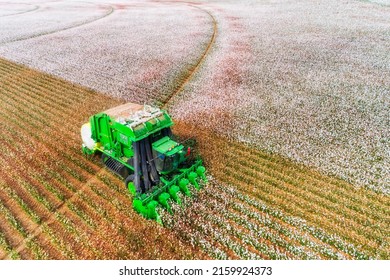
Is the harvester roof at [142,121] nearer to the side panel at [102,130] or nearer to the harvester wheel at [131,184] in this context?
the side panel at [102,130]

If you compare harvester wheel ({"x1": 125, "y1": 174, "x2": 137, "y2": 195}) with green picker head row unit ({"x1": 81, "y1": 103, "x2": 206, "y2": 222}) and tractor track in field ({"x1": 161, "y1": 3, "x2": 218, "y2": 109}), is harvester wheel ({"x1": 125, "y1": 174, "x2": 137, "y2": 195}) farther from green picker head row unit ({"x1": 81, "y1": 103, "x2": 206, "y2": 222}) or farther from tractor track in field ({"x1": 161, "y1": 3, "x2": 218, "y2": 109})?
tractor track in field ({"x1": 161, "y1": 3, "x2": 218, "y2": 109})

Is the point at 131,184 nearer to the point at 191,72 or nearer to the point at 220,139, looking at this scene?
the point at 220,139

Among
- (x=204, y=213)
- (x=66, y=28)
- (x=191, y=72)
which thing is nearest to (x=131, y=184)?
(x=204, y=213)

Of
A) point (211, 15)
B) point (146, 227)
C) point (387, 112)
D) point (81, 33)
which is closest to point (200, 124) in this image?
point (146, 227)

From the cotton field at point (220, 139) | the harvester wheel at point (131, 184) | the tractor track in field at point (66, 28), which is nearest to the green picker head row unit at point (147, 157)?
the harvester wheel at point (131, 184)

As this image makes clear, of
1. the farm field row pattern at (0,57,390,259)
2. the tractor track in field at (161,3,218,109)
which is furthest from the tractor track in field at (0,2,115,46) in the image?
the farm field row pattern at (0,57,390,259)

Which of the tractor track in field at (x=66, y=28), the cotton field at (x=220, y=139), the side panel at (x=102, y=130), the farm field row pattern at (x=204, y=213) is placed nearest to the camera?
the farm field row pattern at (x=204, y=213)
